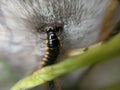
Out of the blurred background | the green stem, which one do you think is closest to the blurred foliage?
the blurred background

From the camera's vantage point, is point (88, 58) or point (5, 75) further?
point (5, 75)

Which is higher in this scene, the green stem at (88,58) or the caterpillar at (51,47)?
the caterpillar at (51,47)

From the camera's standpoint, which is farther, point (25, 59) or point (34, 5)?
point (25, 59)

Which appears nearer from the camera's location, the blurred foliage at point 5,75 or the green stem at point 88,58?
the green stem at point 88,58

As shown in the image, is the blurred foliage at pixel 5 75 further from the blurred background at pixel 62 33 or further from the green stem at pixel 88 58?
the green stem at pixel 88 58

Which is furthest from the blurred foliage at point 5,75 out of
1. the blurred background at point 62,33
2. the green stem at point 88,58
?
the green stem at point 88,58

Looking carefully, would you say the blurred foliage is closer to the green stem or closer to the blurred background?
the blurred background

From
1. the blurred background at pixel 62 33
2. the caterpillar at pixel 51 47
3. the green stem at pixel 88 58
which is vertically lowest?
the green stem at pixel 88 58

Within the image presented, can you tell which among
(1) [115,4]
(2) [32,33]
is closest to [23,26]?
(2) [32,33]

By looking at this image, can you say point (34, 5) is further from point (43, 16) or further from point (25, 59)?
point (25, 59)
